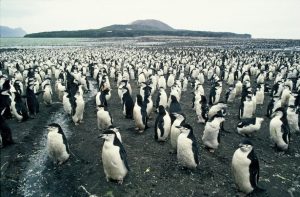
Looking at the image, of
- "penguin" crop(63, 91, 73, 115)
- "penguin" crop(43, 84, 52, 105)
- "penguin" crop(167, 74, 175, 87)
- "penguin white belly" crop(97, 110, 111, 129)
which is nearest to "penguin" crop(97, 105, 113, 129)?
"penguin white belly" crop(97, 110, 111, 129)

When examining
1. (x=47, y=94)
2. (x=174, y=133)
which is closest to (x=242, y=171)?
(x=174, y=133)

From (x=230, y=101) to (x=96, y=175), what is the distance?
10146 mm

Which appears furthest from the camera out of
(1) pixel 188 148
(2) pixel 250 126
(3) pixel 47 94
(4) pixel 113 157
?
(3) pixel 47 94

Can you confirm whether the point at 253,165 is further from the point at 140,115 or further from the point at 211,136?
the point at 140,115

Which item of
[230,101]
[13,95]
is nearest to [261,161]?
[230,101]

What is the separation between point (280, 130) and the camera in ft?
31.8

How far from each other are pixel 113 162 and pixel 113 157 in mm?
120

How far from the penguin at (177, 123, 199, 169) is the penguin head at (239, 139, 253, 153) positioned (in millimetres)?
1401

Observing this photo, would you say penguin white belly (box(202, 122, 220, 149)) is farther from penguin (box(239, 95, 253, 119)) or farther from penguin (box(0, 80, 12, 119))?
penguin (box(0, 80, 12, 119))

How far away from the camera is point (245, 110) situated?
515 inches

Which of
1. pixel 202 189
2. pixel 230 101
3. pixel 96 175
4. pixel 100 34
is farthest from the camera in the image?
pixel 100 34

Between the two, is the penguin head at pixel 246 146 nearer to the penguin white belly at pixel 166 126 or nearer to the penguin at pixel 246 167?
the penguin at pixel 246 167

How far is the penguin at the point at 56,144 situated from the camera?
337 inches

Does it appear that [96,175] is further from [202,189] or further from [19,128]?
[19,128]
